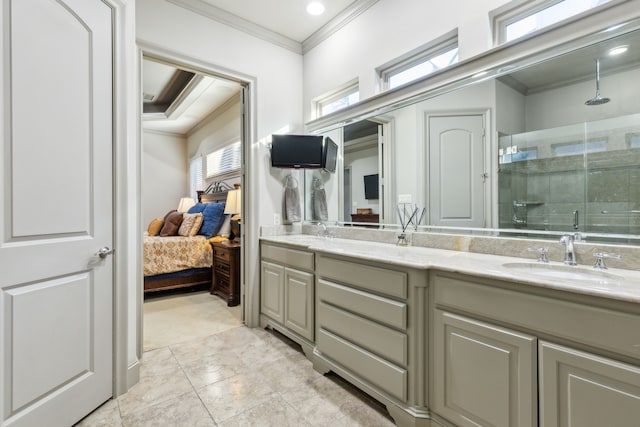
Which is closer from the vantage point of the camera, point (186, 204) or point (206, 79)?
point (206, 79)

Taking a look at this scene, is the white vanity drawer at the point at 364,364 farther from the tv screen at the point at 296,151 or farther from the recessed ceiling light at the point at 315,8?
the recessed ceiling light at the point at 315,8

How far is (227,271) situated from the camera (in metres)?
3.62

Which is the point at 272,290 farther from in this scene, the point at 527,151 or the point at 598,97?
the point at 598,97

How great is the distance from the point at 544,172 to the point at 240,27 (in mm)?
2748

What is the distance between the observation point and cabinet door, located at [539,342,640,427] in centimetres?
94

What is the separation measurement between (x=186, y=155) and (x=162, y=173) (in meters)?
0.65

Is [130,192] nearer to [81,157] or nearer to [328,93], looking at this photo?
[81,157]

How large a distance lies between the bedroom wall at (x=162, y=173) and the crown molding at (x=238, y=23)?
14.6 feet

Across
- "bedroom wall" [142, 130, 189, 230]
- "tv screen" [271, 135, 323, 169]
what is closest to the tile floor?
"tv screen" [271, 135, 323, 169]

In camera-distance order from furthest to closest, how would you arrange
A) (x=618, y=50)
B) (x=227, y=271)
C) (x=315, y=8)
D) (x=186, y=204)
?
(x=186, y=204) < (x=227, y=271) < (x=315, y=8) < (x=618, y=50)

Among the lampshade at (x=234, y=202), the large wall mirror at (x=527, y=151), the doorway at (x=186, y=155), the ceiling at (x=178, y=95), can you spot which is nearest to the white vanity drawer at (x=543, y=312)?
the large wall mirror at (x=527, y=151)

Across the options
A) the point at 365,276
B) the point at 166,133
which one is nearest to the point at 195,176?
the point at 166,133

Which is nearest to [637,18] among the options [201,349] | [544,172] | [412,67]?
[544,172]

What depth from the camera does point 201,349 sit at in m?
2.43
